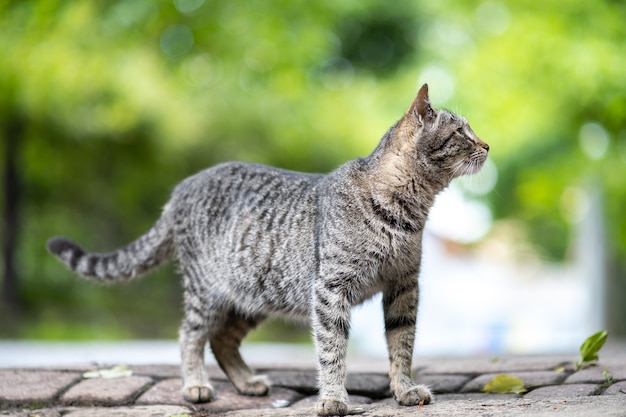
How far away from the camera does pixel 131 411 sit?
11.7ft

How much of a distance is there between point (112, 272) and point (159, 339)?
8.25 meters

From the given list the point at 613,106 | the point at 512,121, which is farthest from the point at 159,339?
the point at 613,106

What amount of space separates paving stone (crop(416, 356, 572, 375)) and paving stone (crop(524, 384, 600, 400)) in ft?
1.77

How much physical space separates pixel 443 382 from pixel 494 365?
0.54 meters

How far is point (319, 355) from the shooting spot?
11.3 ft

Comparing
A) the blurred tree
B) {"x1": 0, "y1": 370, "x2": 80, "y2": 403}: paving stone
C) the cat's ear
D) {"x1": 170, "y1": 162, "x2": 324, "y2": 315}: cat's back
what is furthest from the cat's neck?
the blurred tree

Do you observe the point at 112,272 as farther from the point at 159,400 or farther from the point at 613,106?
the point at 613,106

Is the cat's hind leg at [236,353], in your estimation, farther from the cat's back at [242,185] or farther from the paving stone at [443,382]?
the paving stone at [443,382]

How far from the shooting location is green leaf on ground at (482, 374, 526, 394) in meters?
3.76

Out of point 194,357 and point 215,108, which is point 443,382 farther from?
point 215,108

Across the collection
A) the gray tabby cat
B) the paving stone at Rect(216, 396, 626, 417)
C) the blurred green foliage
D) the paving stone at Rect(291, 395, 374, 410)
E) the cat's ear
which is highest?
the blurred green foliage

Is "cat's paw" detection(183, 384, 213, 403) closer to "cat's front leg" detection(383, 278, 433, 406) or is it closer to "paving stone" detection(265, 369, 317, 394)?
"paving stone" detection(265, 369, 317, 394)

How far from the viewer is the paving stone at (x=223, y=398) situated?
381 centimetres

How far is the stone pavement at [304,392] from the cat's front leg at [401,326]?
0.55 ft
